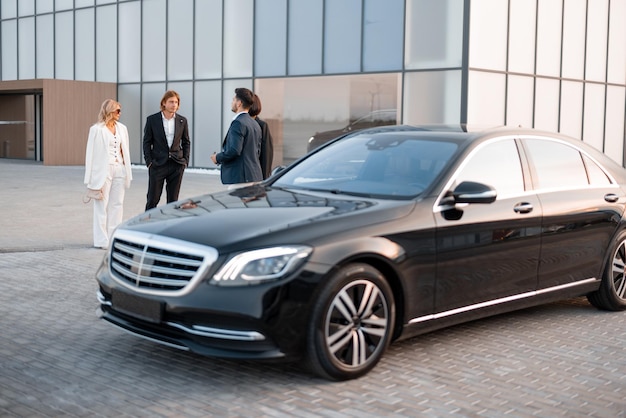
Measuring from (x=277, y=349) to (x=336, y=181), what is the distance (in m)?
1.72

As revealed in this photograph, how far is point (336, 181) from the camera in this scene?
20.8 feet

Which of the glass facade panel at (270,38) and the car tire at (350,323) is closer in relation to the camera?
the car tire at (350,323)

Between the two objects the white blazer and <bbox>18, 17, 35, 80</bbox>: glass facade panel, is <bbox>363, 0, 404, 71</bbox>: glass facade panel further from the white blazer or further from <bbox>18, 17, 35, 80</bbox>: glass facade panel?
<bbox>18, 17, 35, 80</bbox>: glass facade panel

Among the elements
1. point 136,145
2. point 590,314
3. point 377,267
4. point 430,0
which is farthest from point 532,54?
point 377,267

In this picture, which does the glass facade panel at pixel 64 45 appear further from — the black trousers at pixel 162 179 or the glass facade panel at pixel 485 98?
the black trousers at pixel 162 179

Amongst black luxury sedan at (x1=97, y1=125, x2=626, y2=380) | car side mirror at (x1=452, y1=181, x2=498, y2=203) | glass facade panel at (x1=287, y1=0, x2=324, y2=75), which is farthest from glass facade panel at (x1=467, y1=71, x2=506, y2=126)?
car side mirror at (x1=452, y1=181, x2=498, y2=203)

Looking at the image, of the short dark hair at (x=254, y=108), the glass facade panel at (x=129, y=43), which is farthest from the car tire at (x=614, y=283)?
the glass facade panel at (x=129, y=43)

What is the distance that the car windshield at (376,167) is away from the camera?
6039 mm

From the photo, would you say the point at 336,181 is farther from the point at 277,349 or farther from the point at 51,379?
the point at 51,379

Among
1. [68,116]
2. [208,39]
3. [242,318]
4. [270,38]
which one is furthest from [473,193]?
[68,116]

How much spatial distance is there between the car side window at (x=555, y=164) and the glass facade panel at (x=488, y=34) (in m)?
15.4

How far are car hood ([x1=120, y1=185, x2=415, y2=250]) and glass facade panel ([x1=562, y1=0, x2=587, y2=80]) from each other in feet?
67.6

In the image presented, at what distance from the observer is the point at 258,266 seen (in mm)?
4961

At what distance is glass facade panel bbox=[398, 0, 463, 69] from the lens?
879 inches
